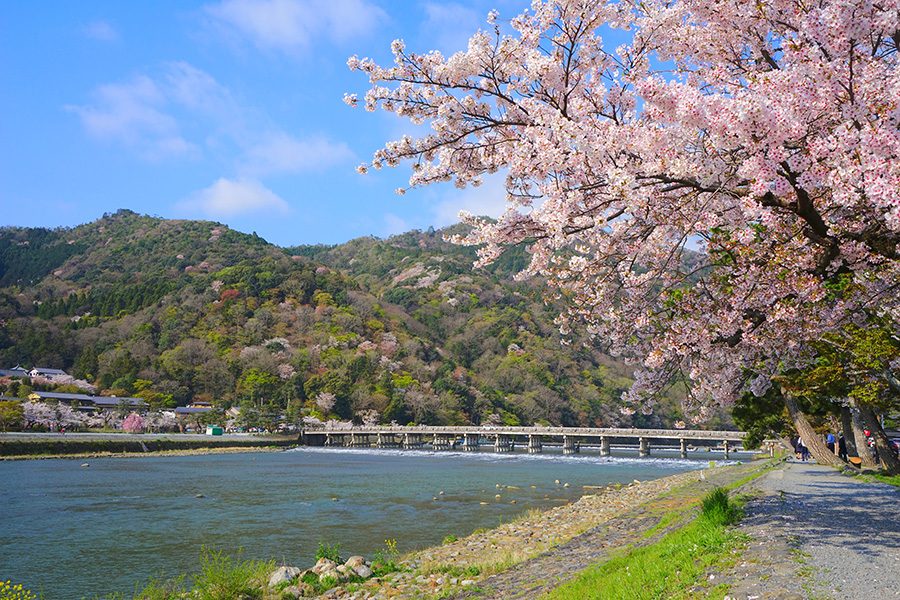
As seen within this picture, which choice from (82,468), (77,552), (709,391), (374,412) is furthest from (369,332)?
(709,391)

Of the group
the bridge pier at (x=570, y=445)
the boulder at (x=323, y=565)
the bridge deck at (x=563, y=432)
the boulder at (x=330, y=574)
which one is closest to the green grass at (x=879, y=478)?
the boulder at (x=330, y=574)

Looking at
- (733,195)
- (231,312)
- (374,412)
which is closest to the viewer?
(733,195)

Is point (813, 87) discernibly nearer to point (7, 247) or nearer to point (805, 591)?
point (805, 591)

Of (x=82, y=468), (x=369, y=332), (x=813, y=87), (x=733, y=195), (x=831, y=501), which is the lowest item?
(x=82, y=468)

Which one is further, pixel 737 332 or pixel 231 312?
pixel 231 312

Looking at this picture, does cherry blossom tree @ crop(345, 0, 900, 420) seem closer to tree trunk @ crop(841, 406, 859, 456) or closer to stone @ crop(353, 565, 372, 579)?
stone @ crop(353, 565, 372, 579)

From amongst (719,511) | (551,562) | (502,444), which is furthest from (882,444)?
(502,444)

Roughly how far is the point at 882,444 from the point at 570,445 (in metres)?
59.6

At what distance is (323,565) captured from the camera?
461 inches

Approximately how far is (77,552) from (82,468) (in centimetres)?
2705

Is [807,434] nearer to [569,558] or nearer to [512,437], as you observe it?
[569,558]

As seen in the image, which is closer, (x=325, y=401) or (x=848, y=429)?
(x=848, y=429)

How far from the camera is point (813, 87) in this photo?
4574 mm

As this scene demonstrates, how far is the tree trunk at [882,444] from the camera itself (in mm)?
16670
